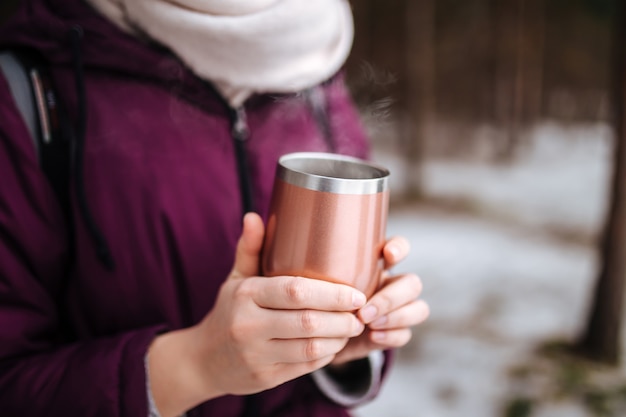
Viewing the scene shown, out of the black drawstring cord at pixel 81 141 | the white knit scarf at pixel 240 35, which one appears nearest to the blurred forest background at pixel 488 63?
the white knit scarf at pixel 240 35

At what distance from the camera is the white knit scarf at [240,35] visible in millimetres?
689

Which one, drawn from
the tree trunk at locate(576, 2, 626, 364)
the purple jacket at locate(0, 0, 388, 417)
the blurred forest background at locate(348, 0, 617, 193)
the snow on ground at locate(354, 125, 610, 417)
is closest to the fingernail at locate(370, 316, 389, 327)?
the purple jacket at locate(0, 0, 388, 417)

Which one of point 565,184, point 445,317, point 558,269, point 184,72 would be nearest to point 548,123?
point 565,184

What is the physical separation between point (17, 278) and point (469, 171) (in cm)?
602

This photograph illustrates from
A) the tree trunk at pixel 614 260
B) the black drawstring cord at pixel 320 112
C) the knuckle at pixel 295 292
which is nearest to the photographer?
the knuckle at pixel 295 292

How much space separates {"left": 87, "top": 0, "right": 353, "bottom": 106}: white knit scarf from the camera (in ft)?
2.26

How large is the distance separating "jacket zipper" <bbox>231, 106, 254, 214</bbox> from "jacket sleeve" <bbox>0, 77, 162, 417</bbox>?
24 cm

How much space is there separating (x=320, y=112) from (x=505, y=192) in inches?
195

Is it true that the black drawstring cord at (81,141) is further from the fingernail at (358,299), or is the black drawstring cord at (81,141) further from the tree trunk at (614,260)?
the tree trunk at (614,260)

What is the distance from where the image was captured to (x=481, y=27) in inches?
237

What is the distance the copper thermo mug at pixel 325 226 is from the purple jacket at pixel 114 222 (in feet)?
0.69

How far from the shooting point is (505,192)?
18.0 ft

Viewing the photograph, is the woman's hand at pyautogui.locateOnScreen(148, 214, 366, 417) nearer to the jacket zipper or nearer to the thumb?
the thumb

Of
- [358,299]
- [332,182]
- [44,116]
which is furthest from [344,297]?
[44,116]
